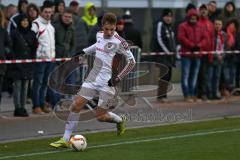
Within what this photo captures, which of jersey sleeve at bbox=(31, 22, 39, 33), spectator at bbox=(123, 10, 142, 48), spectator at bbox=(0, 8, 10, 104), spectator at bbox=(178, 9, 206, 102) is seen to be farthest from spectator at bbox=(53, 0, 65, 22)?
spectator at bbox=(178, 9, 206, 102)

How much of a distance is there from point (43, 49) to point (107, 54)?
12.4 ft

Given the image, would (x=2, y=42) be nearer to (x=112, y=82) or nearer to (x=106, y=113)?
(x=106, y=113)

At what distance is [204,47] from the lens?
62.6 ft

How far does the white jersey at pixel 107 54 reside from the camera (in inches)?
490

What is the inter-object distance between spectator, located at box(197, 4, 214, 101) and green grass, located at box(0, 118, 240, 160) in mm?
4458

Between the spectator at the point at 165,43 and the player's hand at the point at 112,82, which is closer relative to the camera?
the player's hand at the point at 112,82

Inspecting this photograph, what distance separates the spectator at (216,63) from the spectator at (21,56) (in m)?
5.35

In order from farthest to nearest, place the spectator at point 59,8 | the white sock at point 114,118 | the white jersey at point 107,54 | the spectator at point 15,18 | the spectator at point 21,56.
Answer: the spectator at point 59,8
the spectator at point 15,18
the spectator at point 21,56
the white sock at point 114,118
the white jersey at point 107,54

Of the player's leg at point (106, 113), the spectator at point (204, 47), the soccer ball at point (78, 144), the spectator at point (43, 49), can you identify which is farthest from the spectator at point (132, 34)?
the soccer ball at point (78, 144)

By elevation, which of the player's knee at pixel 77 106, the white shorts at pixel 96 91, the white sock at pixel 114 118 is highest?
the white shorts at pixel 96 91

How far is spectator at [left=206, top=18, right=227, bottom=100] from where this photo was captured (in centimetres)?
1958

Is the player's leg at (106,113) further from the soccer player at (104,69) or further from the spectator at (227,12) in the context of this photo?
the spectator at (227,12)

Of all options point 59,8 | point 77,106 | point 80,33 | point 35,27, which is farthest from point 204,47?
point 77,106

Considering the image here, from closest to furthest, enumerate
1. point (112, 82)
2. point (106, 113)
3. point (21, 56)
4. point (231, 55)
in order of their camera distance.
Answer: point (112, 82)
point (106, 113)
point (21, 56)
point (231, 55)
